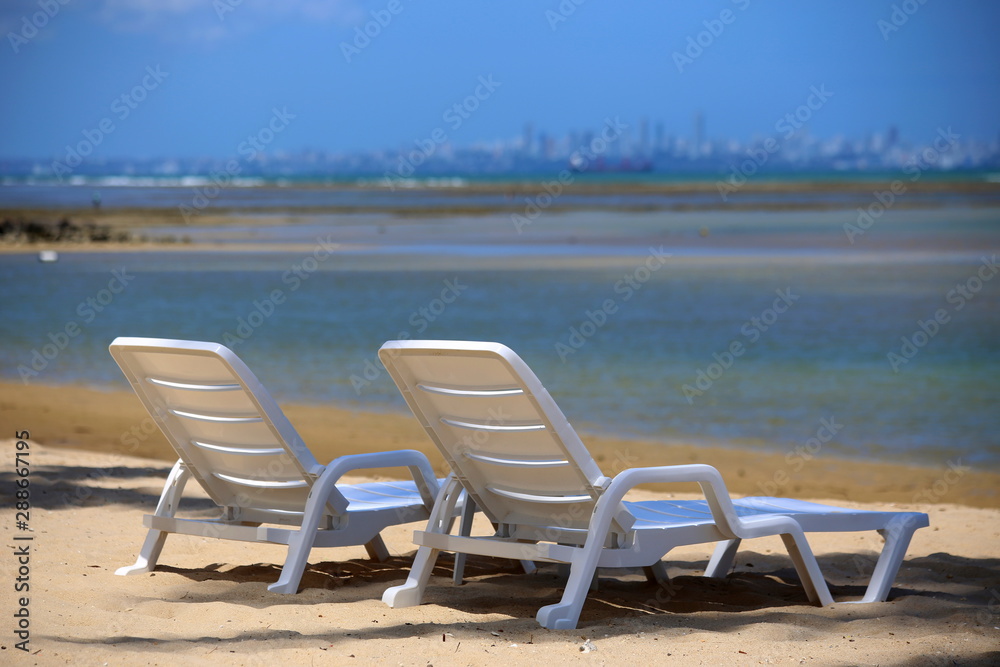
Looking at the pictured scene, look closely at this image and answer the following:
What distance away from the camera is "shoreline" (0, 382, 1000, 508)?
8141 mm

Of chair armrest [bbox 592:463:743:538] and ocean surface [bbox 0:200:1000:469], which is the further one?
ocean surface [bbox 0:200:1000:469]

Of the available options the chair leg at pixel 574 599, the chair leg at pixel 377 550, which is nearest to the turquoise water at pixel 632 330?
the chair leg at pixel 377 550

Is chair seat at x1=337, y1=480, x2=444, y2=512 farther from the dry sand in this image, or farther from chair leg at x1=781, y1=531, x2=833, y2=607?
chair leg at x1=781, y1=531, x2=833, y2=607

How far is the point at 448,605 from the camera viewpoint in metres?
4.57

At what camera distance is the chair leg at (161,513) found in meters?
4.96

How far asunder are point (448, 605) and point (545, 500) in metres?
0.64

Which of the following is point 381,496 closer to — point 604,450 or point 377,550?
point 377,550

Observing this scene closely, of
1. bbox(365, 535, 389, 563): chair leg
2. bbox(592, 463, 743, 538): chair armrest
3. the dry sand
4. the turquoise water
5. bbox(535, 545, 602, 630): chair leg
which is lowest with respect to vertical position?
the turquoise water

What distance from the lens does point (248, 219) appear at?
57.8 metres

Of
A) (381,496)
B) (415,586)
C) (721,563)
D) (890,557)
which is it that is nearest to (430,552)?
(415,586)

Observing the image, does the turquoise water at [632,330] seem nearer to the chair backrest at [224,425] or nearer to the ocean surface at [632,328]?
the ocean surface at [632,328]

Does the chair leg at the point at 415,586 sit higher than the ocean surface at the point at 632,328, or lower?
higher

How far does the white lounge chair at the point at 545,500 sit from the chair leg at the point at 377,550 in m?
0.94

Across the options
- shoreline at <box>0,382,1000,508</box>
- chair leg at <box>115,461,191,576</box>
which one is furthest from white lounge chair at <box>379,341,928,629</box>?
shoreline at <box>0,382,1000,508</box>
